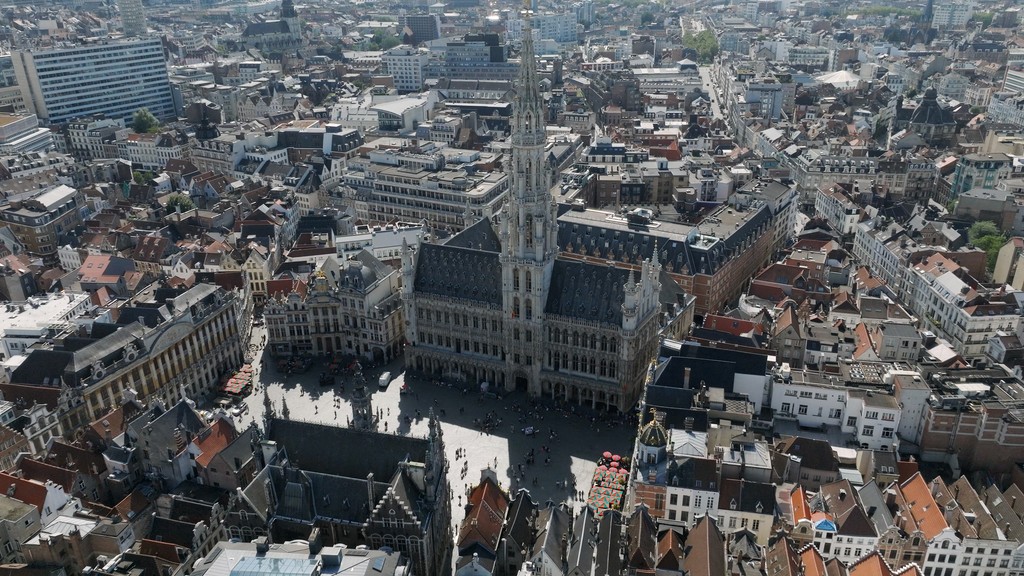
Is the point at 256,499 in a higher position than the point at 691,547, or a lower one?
higher

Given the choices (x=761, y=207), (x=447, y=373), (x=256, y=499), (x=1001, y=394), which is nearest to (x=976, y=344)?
(x=1001, y=394)

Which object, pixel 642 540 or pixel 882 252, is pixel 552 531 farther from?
pixel 882 252

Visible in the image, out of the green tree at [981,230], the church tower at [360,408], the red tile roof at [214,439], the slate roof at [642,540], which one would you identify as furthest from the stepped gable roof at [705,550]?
the green tree at [981,230]

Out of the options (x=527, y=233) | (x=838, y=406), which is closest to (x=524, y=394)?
(x=527, y=233)

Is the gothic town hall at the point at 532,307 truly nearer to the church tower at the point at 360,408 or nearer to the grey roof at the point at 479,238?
the grey roof at the point at 479,238

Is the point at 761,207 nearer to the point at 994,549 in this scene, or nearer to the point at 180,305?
the point at 994,549

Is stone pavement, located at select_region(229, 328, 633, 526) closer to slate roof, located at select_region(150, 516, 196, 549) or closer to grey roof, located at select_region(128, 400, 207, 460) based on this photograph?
grey roof, located at select_region(128, 400, 207, 460)
